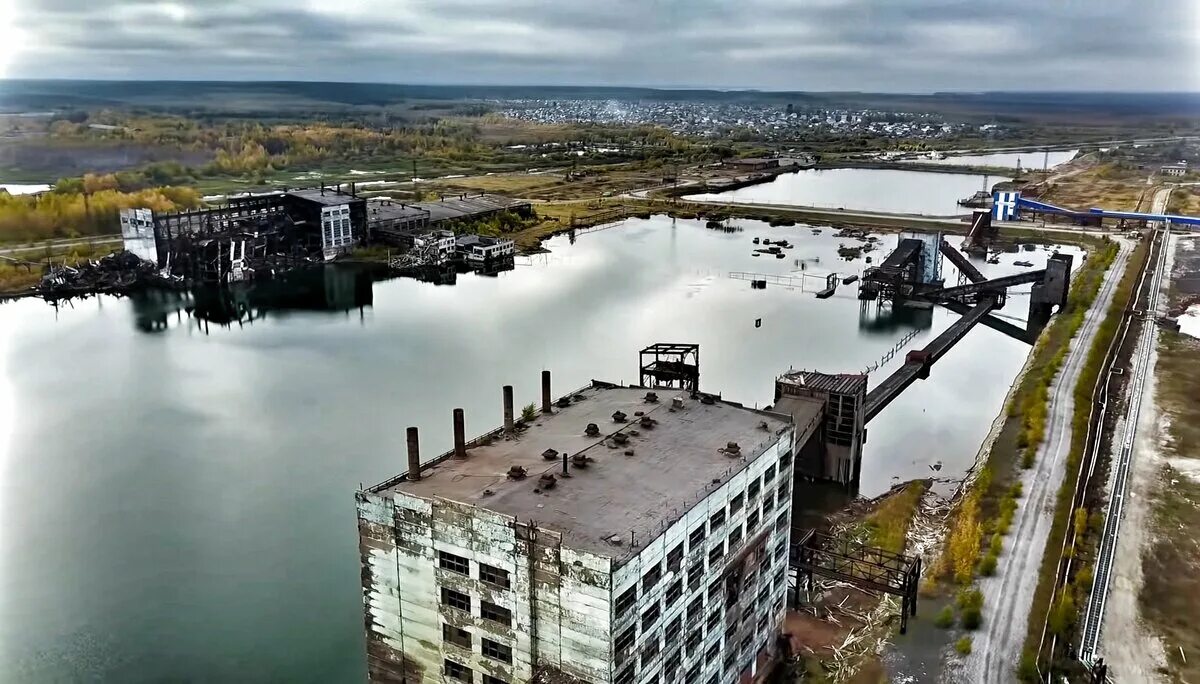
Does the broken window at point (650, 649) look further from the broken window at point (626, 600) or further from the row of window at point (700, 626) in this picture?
the broken window at point (626, 600)

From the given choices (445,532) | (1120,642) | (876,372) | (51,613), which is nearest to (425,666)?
(445,532)

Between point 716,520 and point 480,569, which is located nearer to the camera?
point 480,569

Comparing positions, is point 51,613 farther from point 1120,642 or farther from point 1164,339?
point 1164,339

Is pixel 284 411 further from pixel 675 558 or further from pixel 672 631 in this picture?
pixel 675 558

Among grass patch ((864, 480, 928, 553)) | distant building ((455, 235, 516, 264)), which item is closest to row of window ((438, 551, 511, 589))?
grass patch ((864, 480, 928, 553))

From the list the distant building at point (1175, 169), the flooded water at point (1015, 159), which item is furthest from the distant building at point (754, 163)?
the distant building at point (1175, 169)

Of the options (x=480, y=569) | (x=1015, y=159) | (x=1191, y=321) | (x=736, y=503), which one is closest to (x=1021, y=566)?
(x=736, y=503)
